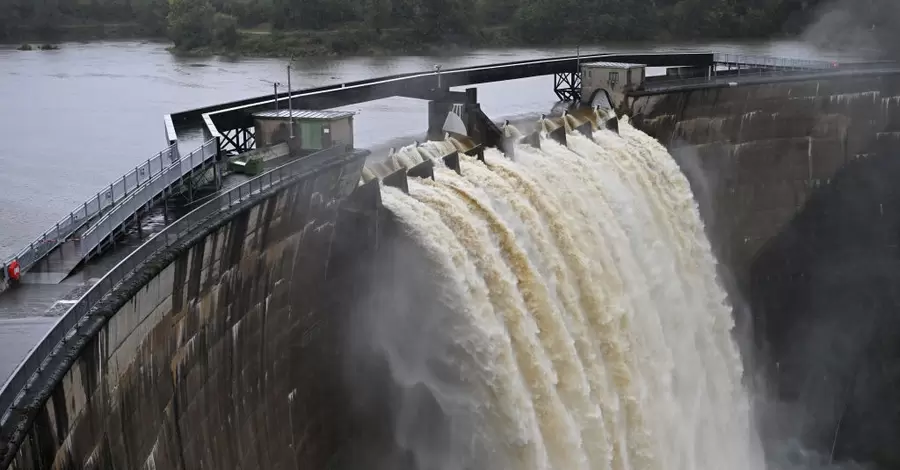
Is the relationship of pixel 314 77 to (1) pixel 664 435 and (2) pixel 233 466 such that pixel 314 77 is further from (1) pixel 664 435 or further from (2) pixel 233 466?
(2) pixel 233 466

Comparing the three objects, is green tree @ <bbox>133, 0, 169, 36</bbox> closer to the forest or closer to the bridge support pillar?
the forest

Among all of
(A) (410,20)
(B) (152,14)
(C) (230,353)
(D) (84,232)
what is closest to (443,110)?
(C) (230,353)

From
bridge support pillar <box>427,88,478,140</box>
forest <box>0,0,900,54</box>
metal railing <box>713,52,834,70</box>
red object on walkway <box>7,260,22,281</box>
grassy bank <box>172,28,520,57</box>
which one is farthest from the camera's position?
forest <box>0,0,900,54</box>

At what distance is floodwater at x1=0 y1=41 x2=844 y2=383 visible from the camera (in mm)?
24531

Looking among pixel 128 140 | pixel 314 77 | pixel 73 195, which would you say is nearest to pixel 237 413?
pixel 73 195

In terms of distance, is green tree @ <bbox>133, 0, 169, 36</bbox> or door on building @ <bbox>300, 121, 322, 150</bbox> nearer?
door on building @ <bbox>300, 121, 322, 150</bbox>

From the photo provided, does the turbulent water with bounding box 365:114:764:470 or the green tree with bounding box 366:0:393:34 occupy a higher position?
the green tree with bounding box 366:0:393:34

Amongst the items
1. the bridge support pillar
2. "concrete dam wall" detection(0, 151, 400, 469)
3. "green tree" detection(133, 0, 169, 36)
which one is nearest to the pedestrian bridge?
the bridge support pillar

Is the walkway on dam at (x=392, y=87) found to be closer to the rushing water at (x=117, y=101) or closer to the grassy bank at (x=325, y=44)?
the rushing water at (x=117, y=101)

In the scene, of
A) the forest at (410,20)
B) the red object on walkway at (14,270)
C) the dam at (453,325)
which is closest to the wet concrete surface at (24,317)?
the red object on walkway at (14,270)

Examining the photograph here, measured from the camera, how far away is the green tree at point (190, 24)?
53.7m

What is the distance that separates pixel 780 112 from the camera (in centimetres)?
3606

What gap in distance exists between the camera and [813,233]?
36.6 metres

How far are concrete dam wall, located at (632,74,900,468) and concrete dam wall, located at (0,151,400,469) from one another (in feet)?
60.6
